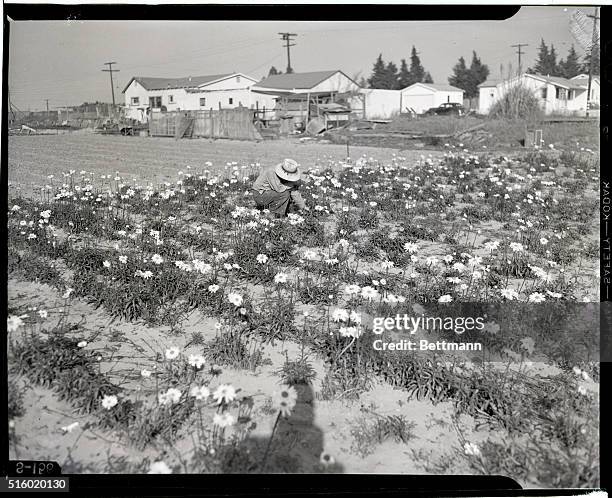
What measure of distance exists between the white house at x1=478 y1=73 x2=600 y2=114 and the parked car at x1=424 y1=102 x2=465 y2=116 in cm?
80

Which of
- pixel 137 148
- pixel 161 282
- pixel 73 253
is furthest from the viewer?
pixel 137 148

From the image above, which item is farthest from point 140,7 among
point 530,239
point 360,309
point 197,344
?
point 530,239

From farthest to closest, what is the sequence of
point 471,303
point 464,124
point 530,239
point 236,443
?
point 464,124 → point 530,239 → point 471,303 → point 236,443

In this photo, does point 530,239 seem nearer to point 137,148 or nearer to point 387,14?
point 387,14

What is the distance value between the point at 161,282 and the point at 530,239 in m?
3.65

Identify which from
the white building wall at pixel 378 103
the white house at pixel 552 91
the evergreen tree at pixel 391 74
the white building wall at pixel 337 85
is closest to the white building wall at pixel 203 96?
the white building wall at pixel 337 85

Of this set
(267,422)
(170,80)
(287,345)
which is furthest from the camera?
(170,80)

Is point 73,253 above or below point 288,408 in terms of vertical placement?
above

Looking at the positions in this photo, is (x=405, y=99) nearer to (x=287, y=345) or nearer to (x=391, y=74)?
(x=391, y=74)

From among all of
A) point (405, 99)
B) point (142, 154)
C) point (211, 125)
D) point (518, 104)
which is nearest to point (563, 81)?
point (518, 104)

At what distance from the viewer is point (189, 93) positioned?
24.6 ft

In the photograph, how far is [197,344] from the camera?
3799 mm

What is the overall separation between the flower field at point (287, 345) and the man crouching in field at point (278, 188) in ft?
0.83

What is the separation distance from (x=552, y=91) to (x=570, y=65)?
3.40 meters
